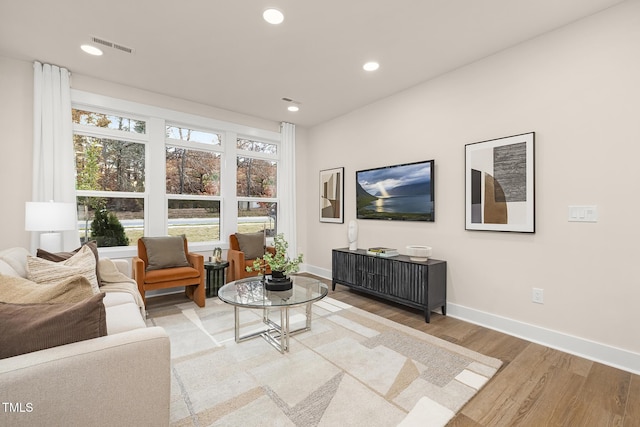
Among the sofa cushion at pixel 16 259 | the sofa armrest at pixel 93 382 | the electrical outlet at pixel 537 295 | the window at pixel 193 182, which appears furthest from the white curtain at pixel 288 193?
the sofa armrest at pixel 93 382

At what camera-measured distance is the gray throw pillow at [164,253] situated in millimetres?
3551

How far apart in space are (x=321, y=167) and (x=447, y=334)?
341 cm

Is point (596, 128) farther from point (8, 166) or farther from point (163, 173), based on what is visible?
point (8, 166)

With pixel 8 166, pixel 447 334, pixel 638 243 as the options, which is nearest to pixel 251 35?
pixel 8 166

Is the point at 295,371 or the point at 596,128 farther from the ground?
the point at 596,128

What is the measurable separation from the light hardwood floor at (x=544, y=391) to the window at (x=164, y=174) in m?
3.55

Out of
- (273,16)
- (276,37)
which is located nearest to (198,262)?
(276,37)

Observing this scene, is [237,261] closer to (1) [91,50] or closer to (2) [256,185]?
(2) [256,185]

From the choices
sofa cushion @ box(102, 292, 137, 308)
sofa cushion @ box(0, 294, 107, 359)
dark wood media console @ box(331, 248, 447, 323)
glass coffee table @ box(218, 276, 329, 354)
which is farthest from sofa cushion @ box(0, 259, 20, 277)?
dark wood media console @ box(331, 248, 447, 323)

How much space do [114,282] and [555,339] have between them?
408 centimetres

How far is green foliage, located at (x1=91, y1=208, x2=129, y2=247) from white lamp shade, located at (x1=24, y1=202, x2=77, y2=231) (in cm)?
97

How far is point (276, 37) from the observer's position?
8.92ft

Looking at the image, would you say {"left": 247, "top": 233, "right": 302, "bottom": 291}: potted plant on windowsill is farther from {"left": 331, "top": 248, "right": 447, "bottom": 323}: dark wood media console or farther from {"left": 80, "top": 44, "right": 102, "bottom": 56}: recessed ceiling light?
{"left": 80, "top": 44, "right": 102, "bottom": 56}: recessed ceiling light

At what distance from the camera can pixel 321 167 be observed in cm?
527
